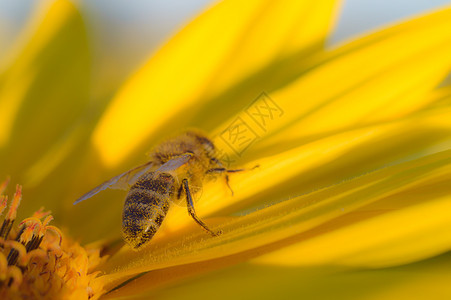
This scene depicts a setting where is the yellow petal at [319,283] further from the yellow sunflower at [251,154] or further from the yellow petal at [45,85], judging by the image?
the yellow petal at [45,85]

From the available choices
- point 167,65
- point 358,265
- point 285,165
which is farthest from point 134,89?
point 358,265

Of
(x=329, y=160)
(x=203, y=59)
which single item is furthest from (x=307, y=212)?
(x=203, y=59)

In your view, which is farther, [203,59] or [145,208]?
[203,59]

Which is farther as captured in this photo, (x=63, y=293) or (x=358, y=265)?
(x=63, y=293)

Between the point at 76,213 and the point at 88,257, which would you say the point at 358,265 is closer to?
the point at 88,257

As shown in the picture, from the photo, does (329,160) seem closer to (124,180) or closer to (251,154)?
(251,154)

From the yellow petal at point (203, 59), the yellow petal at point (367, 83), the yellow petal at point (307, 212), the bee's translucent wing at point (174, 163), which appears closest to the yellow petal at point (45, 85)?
the yellow petal at point (203, 59)
